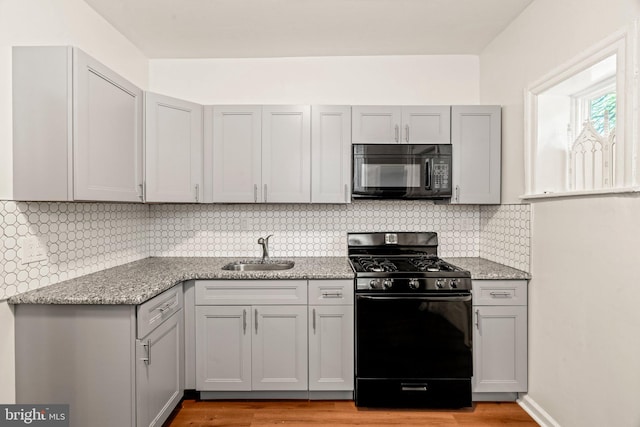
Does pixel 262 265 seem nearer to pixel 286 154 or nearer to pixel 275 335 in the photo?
pixel 275 335

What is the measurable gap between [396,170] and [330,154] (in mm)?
544

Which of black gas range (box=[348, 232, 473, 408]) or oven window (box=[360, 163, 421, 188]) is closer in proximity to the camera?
black gas range (box=[348, 232, 473, 408])

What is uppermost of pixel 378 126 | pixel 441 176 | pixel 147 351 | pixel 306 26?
pixel 306 26

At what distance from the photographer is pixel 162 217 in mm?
3094

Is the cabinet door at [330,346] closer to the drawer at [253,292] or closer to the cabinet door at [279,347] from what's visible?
the cabinet door at [279,347]

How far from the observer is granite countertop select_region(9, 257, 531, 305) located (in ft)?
5.65

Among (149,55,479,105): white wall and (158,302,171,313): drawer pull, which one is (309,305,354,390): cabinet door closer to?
(158,302,171,313): drawer pull

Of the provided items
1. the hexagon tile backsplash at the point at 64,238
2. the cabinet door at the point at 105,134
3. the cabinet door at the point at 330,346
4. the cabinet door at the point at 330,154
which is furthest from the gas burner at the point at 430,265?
the hexagon tile backsplash at the point at 64,238

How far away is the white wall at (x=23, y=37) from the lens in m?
1.69

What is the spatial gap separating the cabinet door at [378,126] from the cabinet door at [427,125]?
0.21 feet

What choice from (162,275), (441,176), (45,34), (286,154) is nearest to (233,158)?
(286,154)

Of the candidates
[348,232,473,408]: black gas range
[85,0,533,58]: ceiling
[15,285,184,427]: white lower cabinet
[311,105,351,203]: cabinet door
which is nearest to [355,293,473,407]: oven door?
[348,232,473,408]: black gas range

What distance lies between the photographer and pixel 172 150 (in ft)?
8.40

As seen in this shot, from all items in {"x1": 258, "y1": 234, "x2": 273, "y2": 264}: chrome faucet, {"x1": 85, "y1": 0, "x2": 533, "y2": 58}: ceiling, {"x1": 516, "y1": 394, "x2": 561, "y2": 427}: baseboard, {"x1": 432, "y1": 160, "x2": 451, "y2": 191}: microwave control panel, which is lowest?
{"x1": 516, "y1": 394, "x2": 561, "y2": 427}: baseboard
